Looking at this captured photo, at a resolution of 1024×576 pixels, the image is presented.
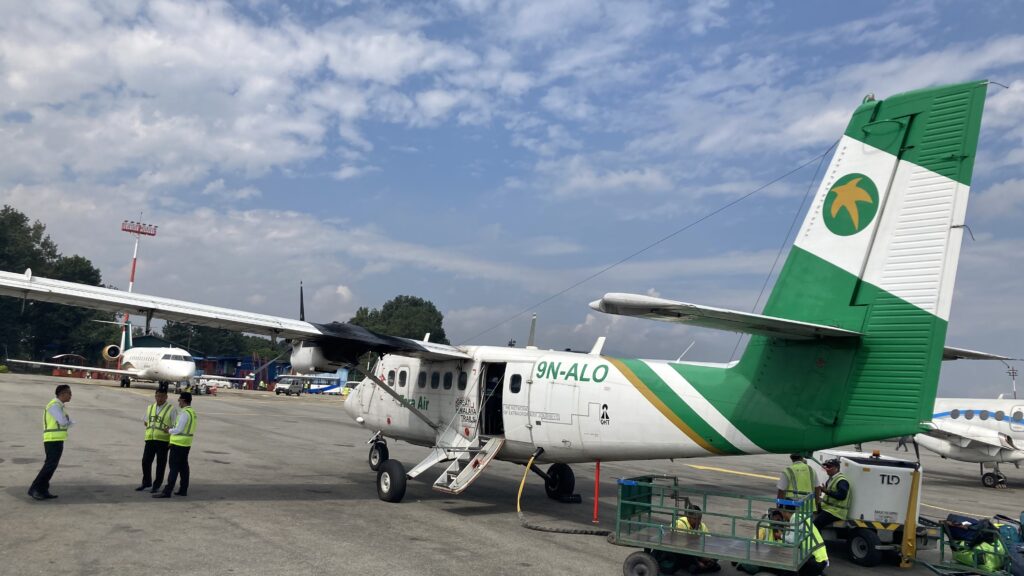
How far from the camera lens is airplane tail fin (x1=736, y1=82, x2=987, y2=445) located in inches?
314

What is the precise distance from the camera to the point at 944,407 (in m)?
26.6

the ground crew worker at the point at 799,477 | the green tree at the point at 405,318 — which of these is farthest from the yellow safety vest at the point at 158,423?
the green tree at the point at 405,318

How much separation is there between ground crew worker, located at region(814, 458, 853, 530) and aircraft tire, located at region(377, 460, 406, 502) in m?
7.04

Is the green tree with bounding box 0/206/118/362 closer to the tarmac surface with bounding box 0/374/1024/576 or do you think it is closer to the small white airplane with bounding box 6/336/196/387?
the small white airplane with bounding box 6/336/196/387

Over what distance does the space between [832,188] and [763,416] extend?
3.15 metres

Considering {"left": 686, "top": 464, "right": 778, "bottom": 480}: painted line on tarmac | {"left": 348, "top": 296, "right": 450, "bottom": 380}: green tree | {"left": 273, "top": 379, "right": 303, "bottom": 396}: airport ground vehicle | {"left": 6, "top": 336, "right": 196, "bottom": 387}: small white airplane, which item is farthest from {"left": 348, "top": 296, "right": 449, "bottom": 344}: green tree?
{"left": 686, "top": 464, "right": 778, "bottom": 480}: painted line on tarmac

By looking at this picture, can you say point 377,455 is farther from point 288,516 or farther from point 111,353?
point 111,353

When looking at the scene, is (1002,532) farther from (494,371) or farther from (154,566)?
(154,566)

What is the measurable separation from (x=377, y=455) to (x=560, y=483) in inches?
180

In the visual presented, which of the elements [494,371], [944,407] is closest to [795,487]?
[494,371]

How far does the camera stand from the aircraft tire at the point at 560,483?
14242 mm

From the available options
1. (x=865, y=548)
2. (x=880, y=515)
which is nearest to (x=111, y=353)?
(x=865, y=548)

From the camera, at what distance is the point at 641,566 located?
8250mm

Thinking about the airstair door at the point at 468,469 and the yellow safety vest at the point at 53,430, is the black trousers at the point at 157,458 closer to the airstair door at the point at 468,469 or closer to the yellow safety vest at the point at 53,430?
the yellow safety vest at the point at 53,430
